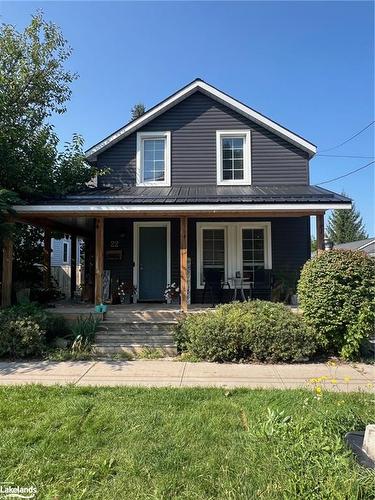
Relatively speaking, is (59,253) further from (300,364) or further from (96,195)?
(300,364)

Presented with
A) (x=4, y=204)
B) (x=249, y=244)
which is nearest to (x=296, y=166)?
(x=249, y=244)

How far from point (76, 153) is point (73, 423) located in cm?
963

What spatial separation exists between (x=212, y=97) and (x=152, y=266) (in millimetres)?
5530

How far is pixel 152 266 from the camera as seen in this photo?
1150 centimetres

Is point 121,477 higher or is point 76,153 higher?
point 76,153

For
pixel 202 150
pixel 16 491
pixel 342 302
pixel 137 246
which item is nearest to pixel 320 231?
pixel 342 302

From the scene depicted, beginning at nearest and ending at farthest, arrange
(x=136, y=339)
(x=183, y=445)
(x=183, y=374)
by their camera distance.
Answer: (x=183, y=445), (x=183, y=374), (x=136, y=339)

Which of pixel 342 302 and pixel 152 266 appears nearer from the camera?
pixel 342 302

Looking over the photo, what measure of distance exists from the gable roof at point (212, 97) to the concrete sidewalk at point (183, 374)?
709 centimetres

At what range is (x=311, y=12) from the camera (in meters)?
7.90

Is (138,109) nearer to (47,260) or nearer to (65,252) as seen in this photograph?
(65,252)

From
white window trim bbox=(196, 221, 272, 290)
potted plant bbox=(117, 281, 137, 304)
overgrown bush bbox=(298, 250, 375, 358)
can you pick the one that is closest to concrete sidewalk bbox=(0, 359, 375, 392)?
overgrown bush bbox=(298, 250, 375, 358)

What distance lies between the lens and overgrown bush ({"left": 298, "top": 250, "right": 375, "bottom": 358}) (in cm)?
684

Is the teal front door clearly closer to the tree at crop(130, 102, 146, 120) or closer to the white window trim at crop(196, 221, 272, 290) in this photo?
the white window trim at crop(196, 221, 272, 290)
